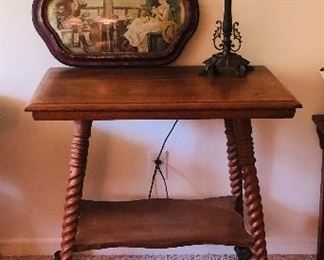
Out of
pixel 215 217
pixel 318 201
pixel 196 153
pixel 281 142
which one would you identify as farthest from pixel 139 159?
pixel 318 201

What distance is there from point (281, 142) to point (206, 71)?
45cm

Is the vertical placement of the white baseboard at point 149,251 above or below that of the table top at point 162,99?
below

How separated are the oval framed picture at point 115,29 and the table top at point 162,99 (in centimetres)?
17

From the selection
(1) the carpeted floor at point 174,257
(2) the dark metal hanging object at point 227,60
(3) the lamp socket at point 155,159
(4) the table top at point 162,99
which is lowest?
(1) the carpeted floor at point 174,257

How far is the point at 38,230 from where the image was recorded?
2020 millimetres

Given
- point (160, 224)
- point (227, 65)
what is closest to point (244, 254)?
point (160, 224)

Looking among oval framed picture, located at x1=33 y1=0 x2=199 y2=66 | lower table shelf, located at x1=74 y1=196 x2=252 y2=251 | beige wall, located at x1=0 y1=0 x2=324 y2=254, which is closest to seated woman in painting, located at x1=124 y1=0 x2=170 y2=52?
oval framed picture, located at x1=33 y1=0 x2=199 y2=66

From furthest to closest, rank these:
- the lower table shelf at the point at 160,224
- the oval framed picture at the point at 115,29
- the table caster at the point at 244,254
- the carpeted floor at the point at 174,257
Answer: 1. the carpeted floor at the point at 174,257
2. the table caster at the point at 244,254
3. the oval framed picture at the point at 115,29
4. the lower table shelf at the point at 160,224

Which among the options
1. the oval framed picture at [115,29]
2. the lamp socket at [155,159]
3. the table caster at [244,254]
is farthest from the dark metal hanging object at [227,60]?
the table caster at [244,254]

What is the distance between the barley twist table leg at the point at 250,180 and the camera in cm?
151

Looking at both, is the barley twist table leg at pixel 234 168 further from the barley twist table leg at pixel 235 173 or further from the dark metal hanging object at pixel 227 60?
the dark metal hanging object at pixel 227 60

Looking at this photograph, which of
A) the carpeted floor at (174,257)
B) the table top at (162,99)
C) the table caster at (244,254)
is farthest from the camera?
the carpeted floor at (174,257)

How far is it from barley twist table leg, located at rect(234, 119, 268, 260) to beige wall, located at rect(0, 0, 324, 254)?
1.26ft

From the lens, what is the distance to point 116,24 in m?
1.75
